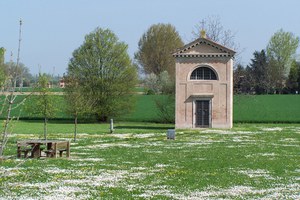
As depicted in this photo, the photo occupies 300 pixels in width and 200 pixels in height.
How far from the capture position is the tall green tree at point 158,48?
451 ft

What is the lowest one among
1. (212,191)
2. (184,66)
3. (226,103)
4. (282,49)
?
(212,191)

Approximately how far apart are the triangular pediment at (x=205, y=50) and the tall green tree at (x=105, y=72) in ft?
68.7

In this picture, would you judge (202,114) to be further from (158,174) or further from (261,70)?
(261,70)

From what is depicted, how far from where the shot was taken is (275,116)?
81.2 meters

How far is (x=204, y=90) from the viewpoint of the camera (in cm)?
5728

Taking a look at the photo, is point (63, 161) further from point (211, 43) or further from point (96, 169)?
point (211, 43)

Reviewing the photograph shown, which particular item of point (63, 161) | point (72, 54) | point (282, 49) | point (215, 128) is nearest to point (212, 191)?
point (63, 161)

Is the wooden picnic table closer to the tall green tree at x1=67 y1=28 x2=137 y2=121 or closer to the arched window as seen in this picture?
the arched window

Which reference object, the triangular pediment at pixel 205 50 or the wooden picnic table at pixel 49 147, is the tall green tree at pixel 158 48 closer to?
the triangular pediment at pixel 205 50

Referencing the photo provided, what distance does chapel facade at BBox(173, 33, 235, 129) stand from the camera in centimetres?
5703

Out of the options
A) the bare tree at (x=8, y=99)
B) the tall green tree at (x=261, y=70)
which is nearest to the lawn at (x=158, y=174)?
the bare tree at (x=8, y=99)

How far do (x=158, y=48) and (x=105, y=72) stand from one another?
2458 inches

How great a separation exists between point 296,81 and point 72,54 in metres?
81.3

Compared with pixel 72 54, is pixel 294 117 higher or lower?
lower
